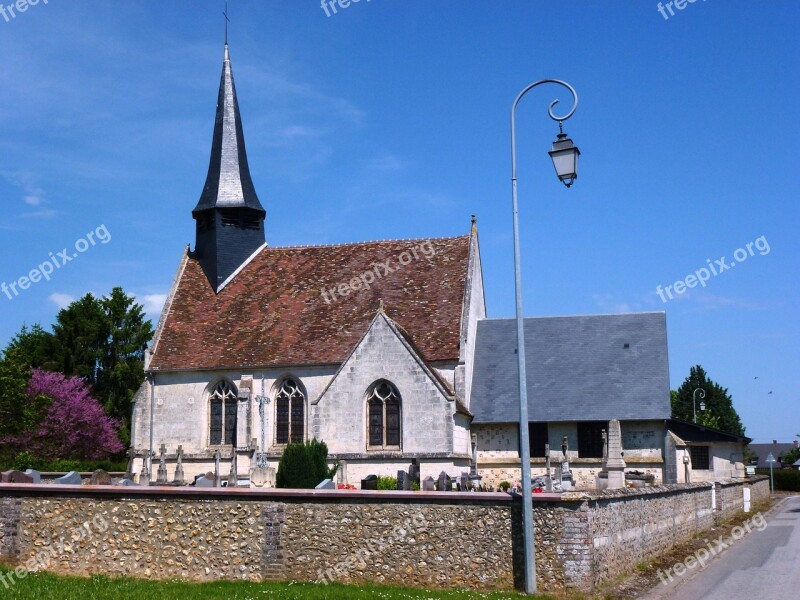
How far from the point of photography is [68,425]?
44281mm

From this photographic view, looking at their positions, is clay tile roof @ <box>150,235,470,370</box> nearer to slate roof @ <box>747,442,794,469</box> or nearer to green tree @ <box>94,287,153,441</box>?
green tree @ <box>94,287,153,441</box>

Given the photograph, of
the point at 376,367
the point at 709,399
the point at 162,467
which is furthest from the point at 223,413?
the point at 709,399

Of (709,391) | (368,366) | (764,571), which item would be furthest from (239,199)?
(709,391)

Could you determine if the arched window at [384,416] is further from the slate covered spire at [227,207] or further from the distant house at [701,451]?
the slate covered spire at [227,207]

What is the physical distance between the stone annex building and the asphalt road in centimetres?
830

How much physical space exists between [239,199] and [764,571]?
26.0m

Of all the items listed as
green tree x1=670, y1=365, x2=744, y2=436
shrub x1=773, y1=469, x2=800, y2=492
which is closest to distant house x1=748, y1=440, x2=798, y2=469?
green tree x1=670, y1=365, x2=744, y2=436

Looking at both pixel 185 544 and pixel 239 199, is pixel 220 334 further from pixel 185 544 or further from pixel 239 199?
pixel 185 544

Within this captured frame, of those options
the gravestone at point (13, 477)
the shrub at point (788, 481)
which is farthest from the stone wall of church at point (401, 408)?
the shrub at point (788, 481)

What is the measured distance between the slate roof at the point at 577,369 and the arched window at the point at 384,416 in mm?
3476

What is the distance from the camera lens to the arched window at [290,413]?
104 ft

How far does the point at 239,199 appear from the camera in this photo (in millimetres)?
36344

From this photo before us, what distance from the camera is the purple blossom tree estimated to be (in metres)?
43.3

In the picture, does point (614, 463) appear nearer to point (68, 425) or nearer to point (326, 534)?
point (326, 534)
